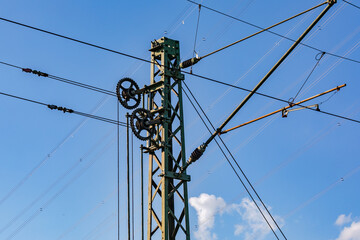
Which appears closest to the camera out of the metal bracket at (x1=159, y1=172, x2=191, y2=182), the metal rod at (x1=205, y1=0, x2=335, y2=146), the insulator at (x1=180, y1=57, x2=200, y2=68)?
the metal rod at (x1=205, y1=0, x2=335, y2=146)

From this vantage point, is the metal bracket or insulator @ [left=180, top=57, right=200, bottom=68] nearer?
the metal bracket

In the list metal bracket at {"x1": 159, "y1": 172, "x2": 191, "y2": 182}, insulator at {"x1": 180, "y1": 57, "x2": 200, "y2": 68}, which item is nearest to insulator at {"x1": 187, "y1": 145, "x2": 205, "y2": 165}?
metal bracket at {"x1": 159, "y1": 172, "x2": 191, "y2": 182}

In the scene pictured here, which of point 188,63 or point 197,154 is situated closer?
point 197,154

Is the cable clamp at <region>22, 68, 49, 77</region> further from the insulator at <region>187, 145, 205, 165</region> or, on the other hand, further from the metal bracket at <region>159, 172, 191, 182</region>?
the insulator at <region>187, 145, 205, 165</region>

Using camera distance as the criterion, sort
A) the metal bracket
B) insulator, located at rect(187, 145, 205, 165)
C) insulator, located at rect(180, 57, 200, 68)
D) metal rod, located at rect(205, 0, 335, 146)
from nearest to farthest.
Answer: metal rod, located at rect(205, 0, 335, 146) → the metal bracket → insulator, located at rect(187, 145, 205, 165) → insulator, located at rect(180, 57, 200, 68)

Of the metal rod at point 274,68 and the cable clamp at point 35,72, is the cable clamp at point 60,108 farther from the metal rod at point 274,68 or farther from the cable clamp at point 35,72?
the metal rod at point 274,68

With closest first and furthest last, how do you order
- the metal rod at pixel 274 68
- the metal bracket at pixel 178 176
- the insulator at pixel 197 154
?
1. the metal rod at pixel 274 68
2. the metal bracket at pixel 178 176
3. the insulator at pixel 197 154

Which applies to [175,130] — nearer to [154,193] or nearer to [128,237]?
[154,193]

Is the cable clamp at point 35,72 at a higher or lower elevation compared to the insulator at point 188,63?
lower

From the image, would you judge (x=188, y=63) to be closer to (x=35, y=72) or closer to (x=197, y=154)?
(x=197, y=154)

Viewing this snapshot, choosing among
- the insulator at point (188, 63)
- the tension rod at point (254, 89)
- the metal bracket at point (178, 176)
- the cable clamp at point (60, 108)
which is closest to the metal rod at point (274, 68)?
the tension rod at point (254, 89)

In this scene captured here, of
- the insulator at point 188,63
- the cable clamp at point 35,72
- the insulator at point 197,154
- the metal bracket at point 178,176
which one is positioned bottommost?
the metal bracket at point 178,176

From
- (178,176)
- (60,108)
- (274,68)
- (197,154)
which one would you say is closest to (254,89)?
(274,68)

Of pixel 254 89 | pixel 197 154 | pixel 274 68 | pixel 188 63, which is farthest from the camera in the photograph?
pixel 188 63
